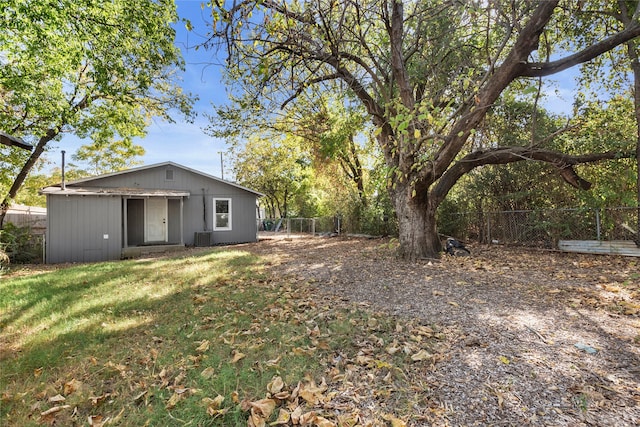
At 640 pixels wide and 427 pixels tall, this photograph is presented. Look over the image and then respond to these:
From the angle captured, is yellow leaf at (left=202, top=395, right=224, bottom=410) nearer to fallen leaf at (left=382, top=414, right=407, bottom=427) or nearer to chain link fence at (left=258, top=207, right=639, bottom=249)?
fallen leaf at (left=382, top=414, right=407, bottom=427)

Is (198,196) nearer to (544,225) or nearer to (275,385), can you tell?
(275,385)

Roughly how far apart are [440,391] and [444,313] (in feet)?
5.47

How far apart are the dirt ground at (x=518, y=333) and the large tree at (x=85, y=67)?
8.65 meters

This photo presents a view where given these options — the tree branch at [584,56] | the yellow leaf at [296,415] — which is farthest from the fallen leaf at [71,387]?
the tree branch at [584,56]

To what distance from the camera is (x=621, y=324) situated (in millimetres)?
3314

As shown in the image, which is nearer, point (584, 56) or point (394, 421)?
point (394, 421)

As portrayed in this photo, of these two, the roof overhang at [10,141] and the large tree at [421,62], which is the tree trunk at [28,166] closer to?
the large tree at [421,62]

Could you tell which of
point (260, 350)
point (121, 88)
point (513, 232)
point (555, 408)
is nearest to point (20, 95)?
point (121, 88)

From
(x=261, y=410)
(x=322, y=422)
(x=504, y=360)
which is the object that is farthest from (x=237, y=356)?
(x=504, y=360)

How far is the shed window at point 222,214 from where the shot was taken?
14312 mm

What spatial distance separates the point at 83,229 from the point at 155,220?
2798 mm

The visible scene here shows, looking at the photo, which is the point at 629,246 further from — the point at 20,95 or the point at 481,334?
the point at 20,95

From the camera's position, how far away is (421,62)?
24.6ft

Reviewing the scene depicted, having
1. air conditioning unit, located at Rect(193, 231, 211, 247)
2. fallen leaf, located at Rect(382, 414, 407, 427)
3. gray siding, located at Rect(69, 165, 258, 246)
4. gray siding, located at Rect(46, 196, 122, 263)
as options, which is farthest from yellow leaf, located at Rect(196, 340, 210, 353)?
gray siding, located at Rect(69, 165, 258, 246)
